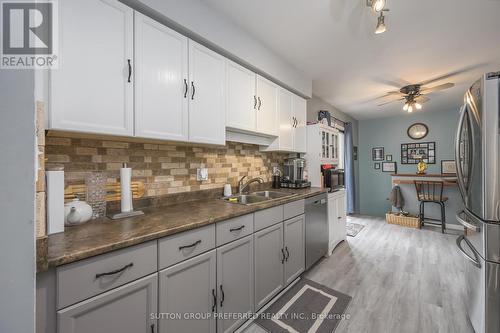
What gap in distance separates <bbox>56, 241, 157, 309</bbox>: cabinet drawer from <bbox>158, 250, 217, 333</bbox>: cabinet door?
13 centimetres

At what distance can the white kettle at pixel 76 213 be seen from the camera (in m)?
1.10

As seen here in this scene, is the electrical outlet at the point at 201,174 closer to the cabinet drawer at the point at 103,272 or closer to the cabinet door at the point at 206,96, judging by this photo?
the cabinet door at the point at 206,96

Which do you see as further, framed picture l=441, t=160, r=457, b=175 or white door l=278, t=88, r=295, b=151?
framed picture l=441, t=160, r=457, b=175

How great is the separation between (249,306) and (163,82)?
1745mm

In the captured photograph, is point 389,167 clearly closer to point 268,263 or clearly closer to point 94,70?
point 268,263

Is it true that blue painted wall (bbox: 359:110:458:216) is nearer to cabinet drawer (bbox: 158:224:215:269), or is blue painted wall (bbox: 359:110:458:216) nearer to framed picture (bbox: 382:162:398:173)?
framed picture (bbox: 382:162:398:173)

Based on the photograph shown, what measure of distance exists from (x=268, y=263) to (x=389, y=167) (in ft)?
15.8

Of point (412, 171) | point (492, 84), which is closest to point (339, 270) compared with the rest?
point (492, 84)

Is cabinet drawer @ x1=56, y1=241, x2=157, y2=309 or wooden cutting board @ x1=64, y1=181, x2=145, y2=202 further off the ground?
wooden cutting board @ x1=64, y1=181, x2=145, y2=202

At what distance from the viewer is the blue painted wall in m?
4.54

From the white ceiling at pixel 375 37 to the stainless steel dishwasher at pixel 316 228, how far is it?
166 centimetres

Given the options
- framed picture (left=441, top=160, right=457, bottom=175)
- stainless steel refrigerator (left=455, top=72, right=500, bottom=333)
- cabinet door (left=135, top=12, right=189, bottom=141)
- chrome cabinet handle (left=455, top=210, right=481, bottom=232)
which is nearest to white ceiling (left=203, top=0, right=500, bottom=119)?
cabinet door (left=135, top=12, right=189, bottom=141)

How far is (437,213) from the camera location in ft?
13.8

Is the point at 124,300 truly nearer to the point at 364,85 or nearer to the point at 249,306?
the point at 249,306
